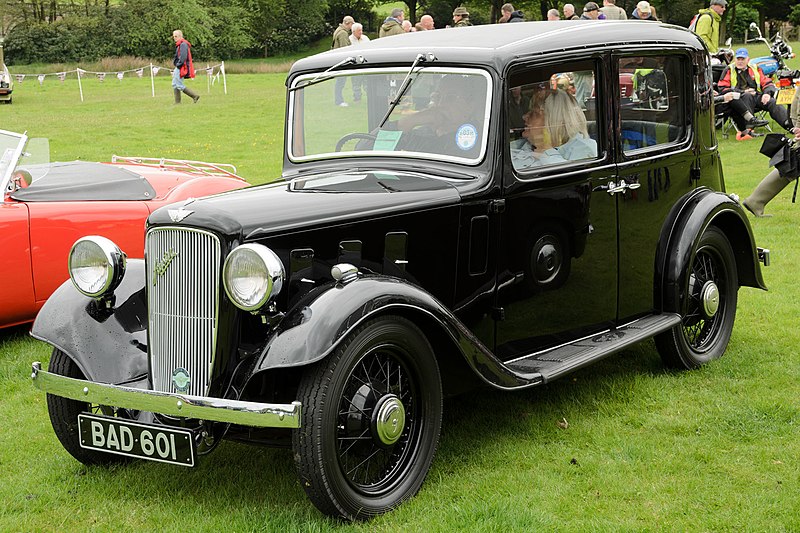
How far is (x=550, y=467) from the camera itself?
179 inches

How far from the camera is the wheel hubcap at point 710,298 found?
19.6 feet

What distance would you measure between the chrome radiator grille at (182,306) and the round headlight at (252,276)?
12 centimetres

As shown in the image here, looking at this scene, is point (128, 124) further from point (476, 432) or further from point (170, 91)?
point (476, 432)

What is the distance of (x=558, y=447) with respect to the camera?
478 cm

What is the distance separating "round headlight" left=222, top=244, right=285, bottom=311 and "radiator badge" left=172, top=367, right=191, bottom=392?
18.2 inches

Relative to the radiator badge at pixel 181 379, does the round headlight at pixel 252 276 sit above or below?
above

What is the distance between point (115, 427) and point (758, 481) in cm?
284

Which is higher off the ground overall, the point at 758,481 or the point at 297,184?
the point at 297,184

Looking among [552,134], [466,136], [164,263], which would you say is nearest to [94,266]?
[164,263]

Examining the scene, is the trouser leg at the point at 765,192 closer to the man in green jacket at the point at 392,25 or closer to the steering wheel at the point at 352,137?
the steering wheel at the point at 352,137

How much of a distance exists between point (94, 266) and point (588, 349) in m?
2.58

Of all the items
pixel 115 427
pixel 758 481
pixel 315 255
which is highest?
pixel 315 255

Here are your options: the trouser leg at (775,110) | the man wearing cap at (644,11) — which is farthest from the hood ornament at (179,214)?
the trouser leg at (775,110)

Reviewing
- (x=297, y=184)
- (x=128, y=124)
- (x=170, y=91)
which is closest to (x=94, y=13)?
(x=170, y=91)
